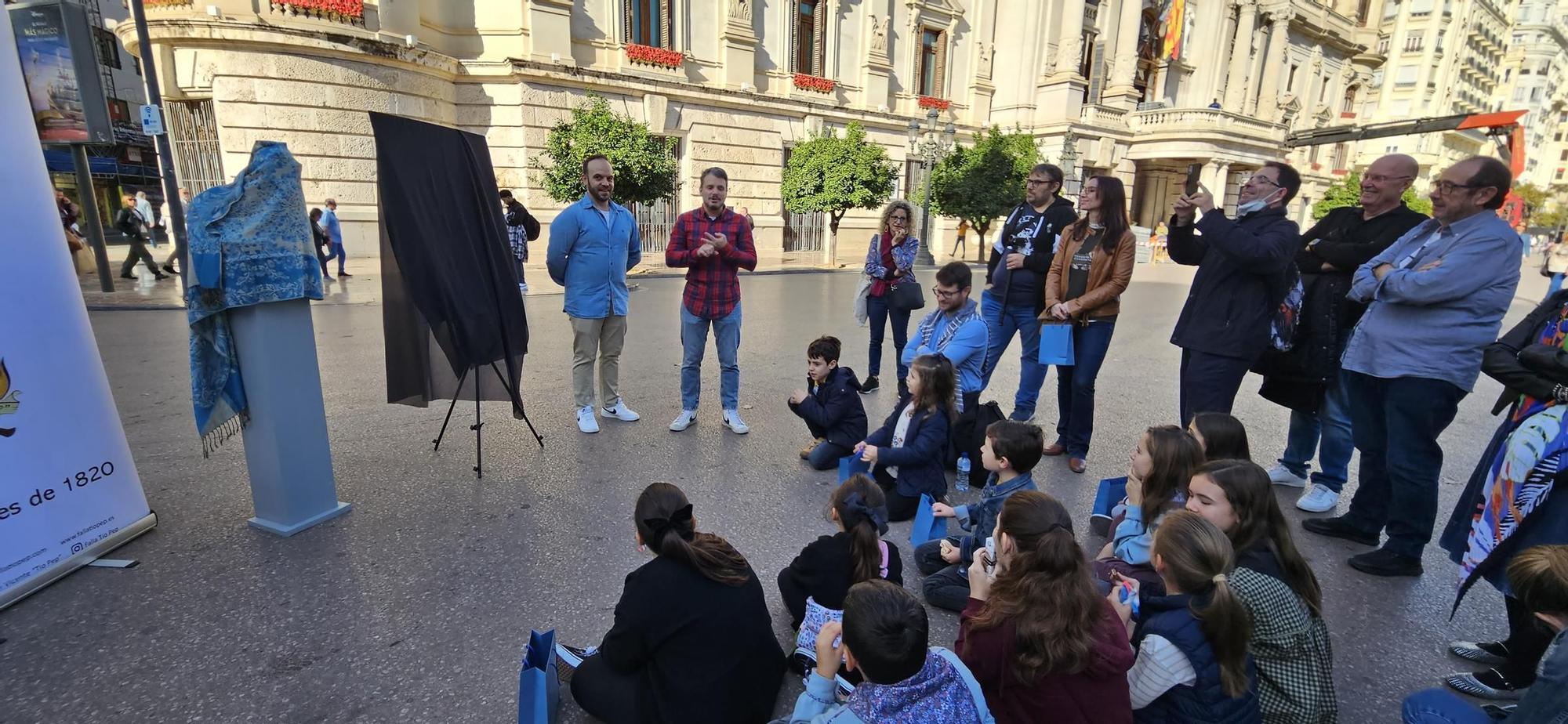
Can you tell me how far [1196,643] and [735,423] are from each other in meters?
3.67

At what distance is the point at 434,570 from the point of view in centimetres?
315

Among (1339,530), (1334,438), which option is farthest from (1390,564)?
(1334,438)

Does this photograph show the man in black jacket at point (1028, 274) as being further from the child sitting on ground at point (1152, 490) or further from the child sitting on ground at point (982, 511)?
the child sitting on ground at point (1152, 490)

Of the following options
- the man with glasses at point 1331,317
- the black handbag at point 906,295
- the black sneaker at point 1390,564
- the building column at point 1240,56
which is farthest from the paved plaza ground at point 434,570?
the building column at point 1240,56

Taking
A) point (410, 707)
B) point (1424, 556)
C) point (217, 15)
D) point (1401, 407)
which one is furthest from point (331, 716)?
point (217, 15)

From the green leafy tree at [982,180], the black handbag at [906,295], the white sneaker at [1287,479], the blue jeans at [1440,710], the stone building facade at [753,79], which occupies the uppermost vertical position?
the stone building facade at [753,79]

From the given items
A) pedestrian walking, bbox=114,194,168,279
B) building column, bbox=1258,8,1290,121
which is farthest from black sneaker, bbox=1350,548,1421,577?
building column, bbox=1258,8,1290,121

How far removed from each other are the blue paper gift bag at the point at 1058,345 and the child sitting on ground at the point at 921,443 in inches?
46.4

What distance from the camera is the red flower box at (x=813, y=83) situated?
22.4 metres

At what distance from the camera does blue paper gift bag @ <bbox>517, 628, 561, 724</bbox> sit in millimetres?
2010

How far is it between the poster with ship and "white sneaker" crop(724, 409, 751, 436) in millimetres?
11412

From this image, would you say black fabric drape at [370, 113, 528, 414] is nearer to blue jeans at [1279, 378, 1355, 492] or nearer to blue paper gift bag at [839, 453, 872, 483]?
blue paper gift bag at [839, 453, 872, 483]

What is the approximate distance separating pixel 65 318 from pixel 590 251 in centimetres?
263

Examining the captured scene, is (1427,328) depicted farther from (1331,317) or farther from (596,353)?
(596,353)
